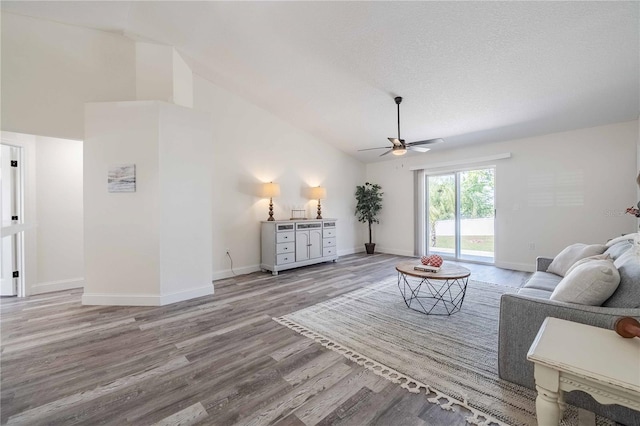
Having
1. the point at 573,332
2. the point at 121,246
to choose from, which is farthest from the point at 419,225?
the point at 121,246

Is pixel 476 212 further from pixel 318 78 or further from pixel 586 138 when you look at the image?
pixel 318 78

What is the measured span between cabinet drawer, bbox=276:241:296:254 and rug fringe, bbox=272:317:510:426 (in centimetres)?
230

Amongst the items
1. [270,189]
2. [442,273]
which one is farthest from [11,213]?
[442,273]

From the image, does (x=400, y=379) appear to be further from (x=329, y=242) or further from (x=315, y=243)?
(x=329, y=242)

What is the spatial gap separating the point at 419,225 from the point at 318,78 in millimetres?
4220

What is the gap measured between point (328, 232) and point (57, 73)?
189 inches

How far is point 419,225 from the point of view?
21.1ft

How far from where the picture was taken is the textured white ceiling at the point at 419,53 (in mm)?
2553

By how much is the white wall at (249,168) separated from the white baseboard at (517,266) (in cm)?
380

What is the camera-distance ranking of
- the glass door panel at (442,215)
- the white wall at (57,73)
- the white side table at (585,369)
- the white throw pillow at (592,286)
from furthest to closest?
the glass door panel at (442,215) → the white wall at (57,73) → the white throw pillow at (592,286) → the white side table at (585,369)

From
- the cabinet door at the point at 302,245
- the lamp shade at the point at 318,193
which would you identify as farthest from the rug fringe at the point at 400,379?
the lamp shade at the point at 318,193

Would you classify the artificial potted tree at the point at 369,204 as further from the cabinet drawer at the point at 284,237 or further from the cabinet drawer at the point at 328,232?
the cabinet drawer at the point at 284,237

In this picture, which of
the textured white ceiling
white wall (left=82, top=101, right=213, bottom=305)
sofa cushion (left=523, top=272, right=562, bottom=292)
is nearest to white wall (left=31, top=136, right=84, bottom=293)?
white wall (left=82, top=101, right=213, bottom=305)

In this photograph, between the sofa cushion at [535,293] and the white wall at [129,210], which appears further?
the white wall at [129,210]
